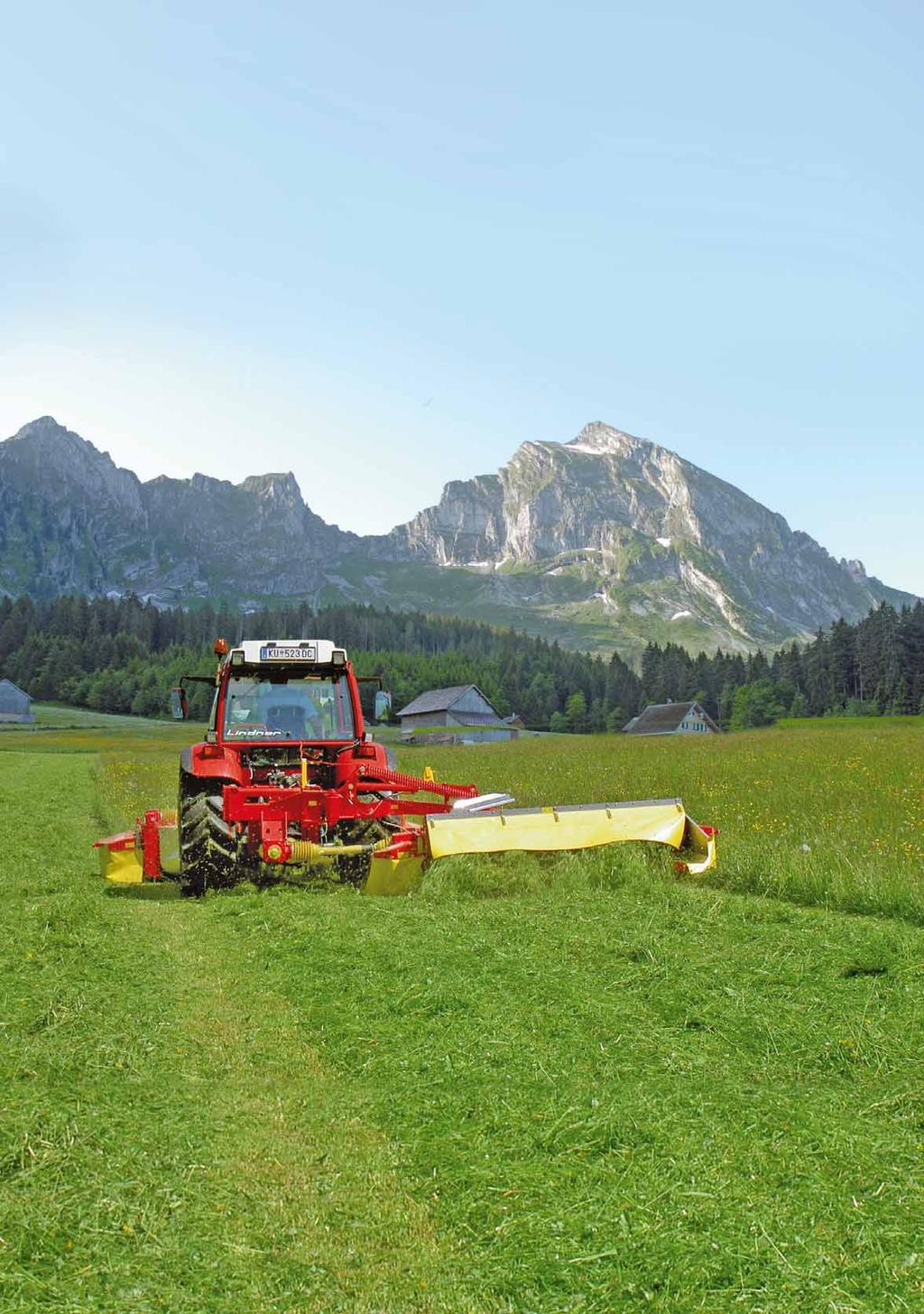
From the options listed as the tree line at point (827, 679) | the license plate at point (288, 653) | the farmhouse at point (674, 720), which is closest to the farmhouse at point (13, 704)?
the farmhouse at point (674, 720)

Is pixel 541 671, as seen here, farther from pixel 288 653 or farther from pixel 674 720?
pixel 288 653

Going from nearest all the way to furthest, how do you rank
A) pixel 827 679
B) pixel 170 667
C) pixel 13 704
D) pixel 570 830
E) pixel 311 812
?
pixel 570 830
pixel 311 812
pixel 13 704
pixel 827 679
pixel 170 667

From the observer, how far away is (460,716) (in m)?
108

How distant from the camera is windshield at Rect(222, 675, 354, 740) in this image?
1356cm

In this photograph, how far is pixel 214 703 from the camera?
14.0m

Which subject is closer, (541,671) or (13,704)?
(13,704)

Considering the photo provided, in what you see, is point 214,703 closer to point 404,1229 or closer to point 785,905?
point 785,905

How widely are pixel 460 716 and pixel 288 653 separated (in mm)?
94641

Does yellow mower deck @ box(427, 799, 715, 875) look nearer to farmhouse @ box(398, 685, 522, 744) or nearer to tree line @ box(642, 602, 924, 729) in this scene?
tree line @ box(642, 602, 924, 729)

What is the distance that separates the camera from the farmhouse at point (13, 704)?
10831 centimetres

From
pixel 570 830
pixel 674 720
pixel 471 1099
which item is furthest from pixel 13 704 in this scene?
pixel 471 1099

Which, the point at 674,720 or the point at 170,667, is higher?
the point at 170,667

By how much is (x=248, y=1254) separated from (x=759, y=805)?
605 inches

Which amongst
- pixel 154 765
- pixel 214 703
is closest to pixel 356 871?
pixel 214 703
